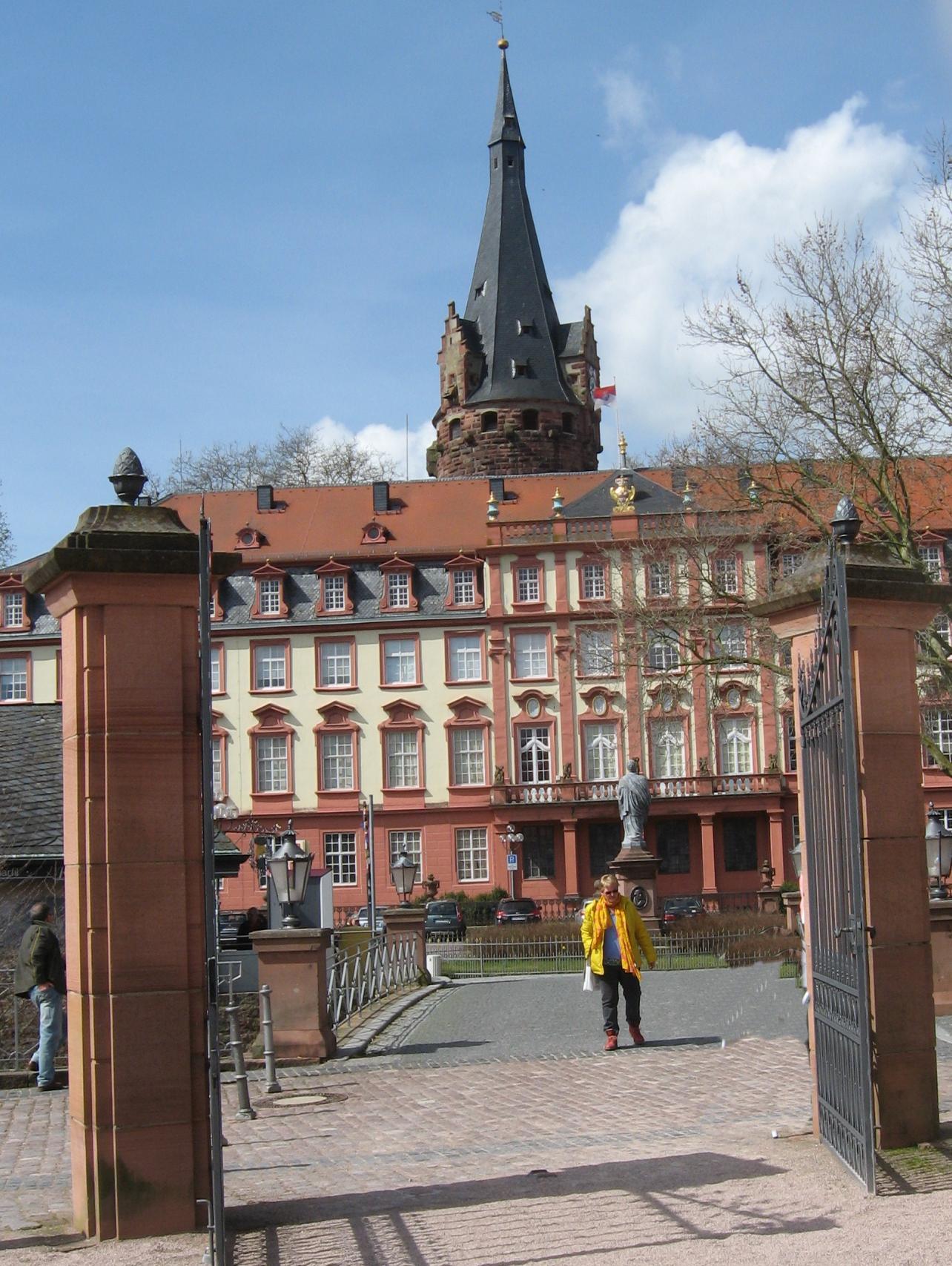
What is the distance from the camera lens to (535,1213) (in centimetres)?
714

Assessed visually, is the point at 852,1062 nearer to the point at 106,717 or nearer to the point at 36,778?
the point at 106,717

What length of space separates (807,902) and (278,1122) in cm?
415

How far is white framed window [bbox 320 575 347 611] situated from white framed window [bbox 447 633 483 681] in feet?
14.4

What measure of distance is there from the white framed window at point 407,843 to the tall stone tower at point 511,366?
20046 millimetres

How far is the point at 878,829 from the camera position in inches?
321

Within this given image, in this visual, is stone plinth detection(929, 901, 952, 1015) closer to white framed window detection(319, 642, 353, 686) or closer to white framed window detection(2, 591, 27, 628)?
white framed window detection(319, 642, 353, 686)

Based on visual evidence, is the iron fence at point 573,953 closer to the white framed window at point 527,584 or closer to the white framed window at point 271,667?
the white framed window at point 527,584

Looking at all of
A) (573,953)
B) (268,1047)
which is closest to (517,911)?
(573,953)

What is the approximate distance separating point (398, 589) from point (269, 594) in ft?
15.5

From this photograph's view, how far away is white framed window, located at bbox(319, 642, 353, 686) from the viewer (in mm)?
57688

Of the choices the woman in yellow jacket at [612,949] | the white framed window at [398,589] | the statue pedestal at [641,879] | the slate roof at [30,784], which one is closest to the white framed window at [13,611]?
the white framed window at [398,589]

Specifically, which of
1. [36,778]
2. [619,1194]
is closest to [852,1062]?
[619,1194]

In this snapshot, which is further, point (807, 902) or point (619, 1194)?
point (807, 902)

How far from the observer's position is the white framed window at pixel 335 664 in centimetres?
5769
